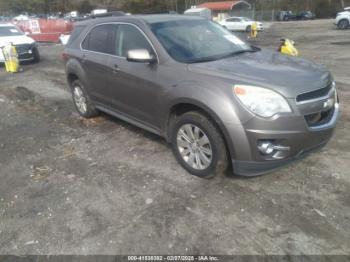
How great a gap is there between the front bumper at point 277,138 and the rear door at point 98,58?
257 centimetres

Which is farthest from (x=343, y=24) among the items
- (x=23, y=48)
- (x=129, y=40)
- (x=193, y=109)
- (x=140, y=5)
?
(x=140, y=5)

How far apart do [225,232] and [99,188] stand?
164 centimetres

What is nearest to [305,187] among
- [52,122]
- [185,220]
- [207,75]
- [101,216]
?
[185,220]

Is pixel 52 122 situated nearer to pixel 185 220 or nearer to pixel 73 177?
pixel 73 177

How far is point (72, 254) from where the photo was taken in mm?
2904

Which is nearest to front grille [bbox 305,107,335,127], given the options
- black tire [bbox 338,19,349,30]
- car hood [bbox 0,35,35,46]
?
car hood [bbox 0,35,35,46]

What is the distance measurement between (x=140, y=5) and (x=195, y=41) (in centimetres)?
6613

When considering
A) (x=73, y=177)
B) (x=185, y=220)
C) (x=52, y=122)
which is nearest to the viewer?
(x=185, y=220)

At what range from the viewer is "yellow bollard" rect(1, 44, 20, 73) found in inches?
477

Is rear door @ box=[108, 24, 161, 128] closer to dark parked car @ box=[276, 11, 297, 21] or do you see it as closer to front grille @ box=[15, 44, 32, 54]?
front grille @ box=[15, 44, 32, 54]

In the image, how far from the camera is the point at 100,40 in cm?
527

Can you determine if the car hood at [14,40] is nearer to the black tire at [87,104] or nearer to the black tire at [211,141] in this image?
the black tire at [87,104]

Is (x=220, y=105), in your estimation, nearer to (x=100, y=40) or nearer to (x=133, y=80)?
(x=133, y=80)

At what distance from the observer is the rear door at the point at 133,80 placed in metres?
4.22
